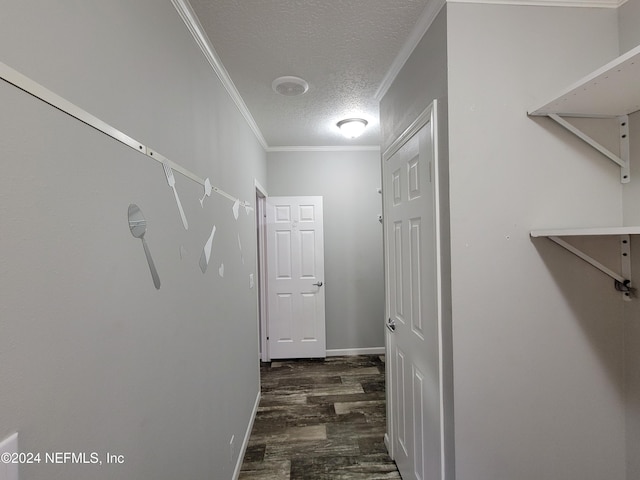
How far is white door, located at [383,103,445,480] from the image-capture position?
4.18 ft

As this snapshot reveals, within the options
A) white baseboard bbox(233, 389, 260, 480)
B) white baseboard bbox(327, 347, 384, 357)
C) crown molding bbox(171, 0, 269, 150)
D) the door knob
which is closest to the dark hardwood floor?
white baseboard bbox(233, 389, 260, 480)

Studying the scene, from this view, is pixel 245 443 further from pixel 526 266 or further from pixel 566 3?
pixel 566 3

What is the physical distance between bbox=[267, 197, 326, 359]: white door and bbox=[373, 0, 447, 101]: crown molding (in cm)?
167

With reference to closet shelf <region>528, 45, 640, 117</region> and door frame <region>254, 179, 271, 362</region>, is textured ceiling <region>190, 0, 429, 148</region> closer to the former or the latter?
closet shelf <region>528, 45, 640, 117</region>

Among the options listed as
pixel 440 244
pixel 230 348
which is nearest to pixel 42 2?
pixel 440 244

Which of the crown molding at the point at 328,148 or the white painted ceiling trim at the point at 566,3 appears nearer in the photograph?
the white painted ceiling trim at the point at 566,3

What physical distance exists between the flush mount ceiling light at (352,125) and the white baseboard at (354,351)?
8.29ft

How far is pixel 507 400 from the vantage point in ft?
3.79

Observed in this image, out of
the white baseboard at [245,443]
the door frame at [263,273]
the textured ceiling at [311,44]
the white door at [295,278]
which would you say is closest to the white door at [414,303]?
the textured ceiling at [311,44]

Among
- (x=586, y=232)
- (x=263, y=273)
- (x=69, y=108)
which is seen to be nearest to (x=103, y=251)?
(x=69, y=108)

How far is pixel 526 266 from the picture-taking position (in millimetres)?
1166

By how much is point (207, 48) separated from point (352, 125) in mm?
1437

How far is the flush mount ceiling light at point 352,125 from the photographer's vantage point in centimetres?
255

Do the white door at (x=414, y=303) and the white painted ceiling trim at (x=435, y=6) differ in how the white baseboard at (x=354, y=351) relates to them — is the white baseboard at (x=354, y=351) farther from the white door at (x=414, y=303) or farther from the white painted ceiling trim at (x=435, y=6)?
the white painted ceiling trim at (x=435, y=6)
